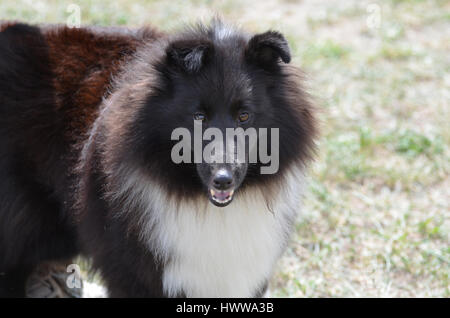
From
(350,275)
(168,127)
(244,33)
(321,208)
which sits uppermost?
(244,33)

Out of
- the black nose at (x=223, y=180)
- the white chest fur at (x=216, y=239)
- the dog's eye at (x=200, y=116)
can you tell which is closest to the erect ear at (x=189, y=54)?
the dog's eye at (x=200, y=116)

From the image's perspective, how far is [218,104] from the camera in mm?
3080

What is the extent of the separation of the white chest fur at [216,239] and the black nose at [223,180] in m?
0.42

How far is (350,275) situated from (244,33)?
86.9 inches

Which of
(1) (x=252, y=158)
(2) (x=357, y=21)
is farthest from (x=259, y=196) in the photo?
(2) (x=357, y=21)

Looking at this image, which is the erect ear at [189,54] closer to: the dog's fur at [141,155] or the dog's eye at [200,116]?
the dog's fur at [141,155]

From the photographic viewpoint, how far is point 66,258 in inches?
159

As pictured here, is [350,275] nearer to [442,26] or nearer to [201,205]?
[201,205]

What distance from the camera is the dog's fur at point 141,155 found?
10.4 feet

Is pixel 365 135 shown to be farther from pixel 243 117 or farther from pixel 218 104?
pixel 218 104

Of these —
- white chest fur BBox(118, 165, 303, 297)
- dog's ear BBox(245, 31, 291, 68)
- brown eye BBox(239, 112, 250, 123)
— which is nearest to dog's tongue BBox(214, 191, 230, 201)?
white chest fur BBox(118, 165, 303, 297)

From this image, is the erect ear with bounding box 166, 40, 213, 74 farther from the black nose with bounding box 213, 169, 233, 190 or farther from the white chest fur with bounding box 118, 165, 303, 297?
the white chest fur with bounding box 118, 165, 303, 297

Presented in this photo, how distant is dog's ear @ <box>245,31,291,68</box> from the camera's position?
122 inches

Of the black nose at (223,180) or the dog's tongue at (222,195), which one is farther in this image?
the dog's tongue at (222,195)
